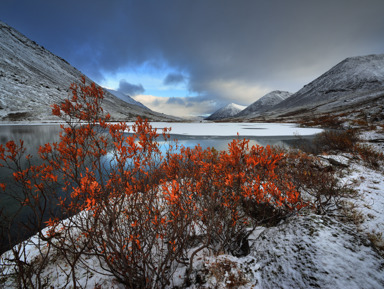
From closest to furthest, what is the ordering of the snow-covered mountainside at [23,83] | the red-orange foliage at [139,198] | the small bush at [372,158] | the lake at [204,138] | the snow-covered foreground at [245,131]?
the red-orange foliage at [139,198], the small bush at [372,158], the lake at [204,138], the snow-covered foreground at [245,131], the snow-covered mountainside at [23,83]

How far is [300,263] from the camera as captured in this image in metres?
2.24

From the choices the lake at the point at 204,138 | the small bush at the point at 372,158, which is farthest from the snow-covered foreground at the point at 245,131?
the small bush at the point at 372,158

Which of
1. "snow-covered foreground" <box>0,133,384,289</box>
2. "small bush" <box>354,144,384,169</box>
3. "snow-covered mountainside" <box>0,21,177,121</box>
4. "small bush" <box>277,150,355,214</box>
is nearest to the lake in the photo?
"small bush" <box>354,144,384,169</box>

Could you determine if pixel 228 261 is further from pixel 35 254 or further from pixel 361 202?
pixel 35 254

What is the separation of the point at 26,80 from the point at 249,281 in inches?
4486

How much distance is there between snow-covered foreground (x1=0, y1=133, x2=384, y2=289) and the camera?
78.4 inches

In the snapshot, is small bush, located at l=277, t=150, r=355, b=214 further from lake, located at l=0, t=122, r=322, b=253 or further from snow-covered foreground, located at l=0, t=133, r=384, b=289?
lake, located at l=0, t=122, r=322, b=253

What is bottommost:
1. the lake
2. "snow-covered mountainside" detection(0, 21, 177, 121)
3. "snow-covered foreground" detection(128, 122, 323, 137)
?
the lake

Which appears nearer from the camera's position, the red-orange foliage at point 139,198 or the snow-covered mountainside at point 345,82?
the red-orange foliage at point 139,198

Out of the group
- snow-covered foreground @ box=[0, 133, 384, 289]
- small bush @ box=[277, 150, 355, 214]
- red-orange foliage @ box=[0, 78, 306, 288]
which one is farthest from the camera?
small bush @ box=[277, 150, 355, 214]

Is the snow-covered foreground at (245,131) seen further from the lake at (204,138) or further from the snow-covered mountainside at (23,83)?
the snow-covered mountainside at (23,83)

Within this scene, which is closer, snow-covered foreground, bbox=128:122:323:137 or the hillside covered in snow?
snow-covered foreground, bbox=128:122:323:137

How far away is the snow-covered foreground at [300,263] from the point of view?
6.53ft

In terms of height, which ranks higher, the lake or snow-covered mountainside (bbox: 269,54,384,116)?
snow-covered mountainside (bbox: 269,54,384,116)
